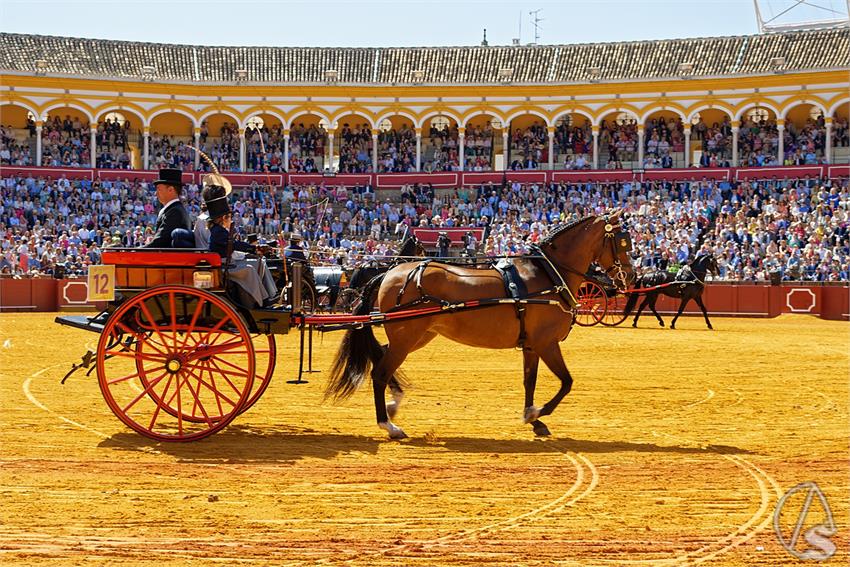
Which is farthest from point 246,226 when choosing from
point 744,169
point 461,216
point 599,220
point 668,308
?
point 599,220

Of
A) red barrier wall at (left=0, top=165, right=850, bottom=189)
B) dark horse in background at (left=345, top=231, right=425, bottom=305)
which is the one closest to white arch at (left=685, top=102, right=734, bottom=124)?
red barrier wall at (left=0, top=165, right=850, bottom=189)

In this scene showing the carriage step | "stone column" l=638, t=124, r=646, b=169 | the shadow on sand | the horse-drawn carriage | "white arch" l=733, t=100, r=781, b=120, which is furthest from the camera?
"stone column" l=638, t=124, r=646, b=169

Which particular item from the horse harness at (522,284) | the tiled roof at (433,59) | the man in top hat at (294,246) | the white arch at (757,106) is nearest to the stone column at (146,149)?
the tiled roof at (433,59)

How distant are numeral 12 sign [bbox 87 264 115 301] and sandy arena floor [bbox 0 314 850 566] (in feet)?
4.10

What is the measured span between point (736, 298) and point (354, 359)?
22.7 meters

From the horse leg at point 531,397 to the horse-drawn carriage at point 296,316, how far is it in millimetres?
14

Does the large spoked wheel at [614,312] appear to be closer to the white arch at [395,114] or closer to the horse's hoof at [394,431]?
the horse's hoof at [394,431]

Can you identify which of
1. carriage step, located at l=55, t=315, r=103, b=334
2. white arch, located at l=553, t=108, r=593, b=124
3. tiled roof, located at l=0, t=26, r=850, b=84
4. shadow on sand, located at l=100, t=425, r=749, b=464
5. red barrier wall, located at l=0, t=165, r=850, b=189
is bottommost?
shadow on sand, located at l=100, t=425, r=749, b=464

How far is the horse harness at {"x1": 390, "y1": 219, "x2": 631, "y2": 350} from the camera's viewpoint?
9.62m

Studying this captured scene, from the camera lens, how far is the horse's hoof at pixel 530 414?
9.56 meters

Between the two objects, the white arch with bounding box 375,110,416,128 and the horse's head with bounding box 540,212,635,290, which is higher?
the white arch with bounding box 375,110,416,128

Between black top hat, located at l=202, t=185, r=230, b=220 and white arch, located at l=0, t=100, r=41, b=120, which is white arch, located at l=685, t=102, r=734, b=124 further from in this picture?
black top hat, located at l=202, t=185, r=230, b=220

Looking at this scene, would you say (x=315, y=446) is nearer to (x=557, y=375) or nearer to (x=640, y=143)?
(x=557, y=375)

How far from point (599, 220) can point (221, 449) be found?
4266mm
